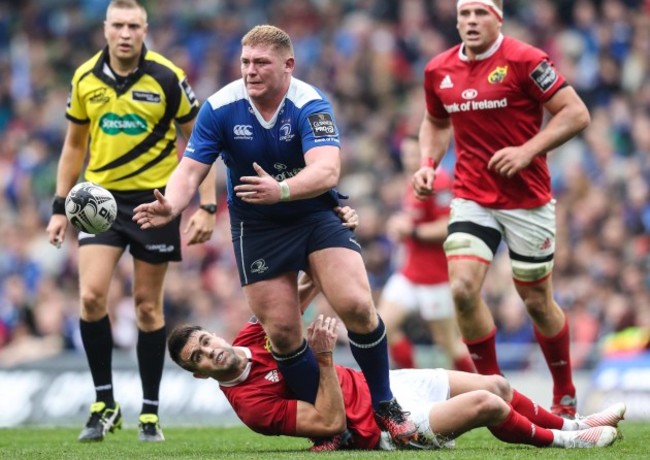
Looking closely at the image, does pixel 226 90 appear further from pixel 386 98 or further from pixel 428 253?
pixel 386 98

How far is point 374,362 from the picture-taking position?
7762 millimetres

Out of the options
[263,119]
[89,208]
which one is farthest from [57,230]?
[263,119]

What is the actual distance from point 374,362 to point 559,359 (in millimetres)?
1990

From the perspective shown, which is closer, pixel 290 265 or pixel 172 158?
pixel 290 265

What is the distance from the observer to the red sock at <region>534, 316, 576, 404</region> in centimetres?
922

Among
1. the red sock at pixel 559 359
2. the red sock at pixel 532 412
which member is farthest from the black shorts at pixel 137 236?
the red sock at pixel 532 412

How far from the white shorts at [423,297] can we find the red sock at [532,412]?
4.50 m

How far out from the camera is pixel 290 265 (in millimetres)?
7895

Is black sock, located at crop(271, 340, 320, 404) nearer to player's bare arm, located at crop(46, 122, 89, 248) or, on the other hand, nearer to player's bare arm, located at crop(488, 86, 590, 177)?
player's bare arm, located at crop(488, 86, 590, 177)

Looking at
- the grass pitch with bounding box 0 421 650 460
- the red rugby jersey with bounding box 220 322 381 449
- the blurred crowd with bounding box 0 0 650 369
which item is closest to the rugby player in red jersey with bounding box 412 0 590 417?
the grass pitch with bounding box 0 421 650 460

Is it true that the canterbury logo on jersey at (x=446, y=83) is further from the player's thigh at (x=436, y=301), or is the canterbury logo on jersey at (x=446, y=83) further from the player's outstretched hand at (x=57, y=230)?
the player's thigh at (x=436, y=301)

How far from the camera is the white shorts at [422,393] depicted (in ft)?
25.1

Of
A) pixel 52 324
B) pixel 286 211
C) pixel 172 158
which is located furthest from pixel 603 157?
pixel 286 211

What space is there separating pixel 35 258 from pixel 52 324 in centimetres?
300
